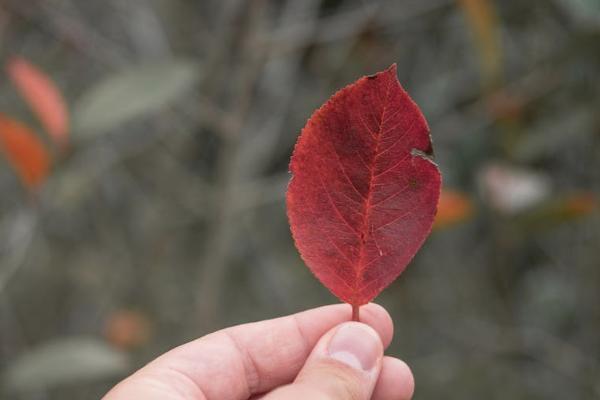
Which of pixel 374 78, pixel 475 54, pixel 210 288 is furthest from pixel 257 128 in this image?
pixel 374 78

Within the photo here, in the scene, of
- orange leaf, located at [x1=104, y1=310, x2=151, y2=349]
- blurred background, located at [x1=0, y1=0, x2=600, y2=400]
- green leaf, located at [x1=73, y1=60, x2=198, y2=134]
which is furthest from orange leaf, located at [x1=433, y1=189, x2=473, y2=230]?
orange leaf, located at [x1=104, y1=310, x2=151, y2=349]

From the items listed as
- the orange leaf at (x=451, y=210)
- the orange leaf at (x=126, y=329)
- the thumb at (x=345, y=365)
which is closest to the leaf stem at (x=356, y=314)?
the thumb at (x=345, y=365)

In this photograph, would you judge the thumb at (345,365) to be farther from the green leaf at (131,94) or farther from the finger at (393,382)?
the green leaf at (131,94)

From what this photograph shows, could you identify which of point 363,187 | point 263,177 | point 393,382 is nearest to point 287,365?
point 393,382

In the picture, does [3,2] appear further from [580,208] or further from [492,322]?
[492,322]

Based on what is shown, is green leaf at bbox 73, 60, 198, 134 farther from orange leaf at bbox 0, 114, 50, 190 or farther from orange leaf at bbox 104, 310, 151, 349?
orange leaf at bbox 104, 310, 151, 349
